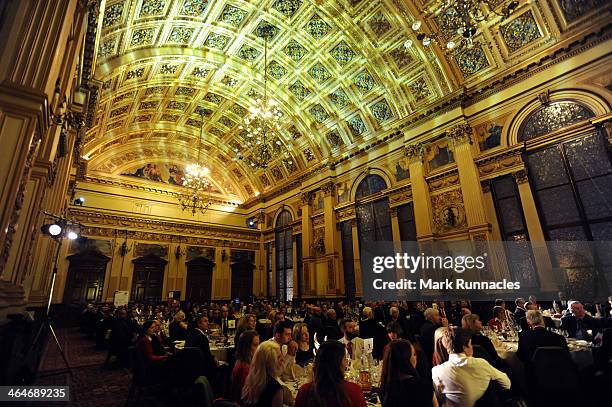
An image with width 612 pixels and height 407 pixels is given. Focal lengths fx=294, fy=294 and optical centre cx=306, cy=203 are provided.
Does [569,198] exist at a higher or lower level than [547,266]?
higher

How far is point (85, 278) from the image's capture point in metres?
14.2

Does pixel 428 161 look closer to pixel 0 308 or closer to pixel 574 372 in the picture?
pixel 574 372

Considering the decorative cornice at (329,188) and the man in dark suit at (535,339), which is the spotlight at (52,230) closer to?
the man in dark suit at (535,339)

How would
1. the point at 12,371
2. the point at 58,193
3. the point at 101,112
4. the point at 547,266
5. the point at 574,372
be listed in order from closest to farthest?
1. the point at 12,371
2. the point at 574,372
3. the point at 58,193
4. the point at 547,266
5. the point at 101,112

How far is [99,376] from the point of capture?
5.57 metres

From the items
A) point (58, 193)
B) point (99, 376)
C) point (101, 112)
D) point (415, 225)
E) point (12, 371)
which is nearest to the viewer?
point (12, 371)

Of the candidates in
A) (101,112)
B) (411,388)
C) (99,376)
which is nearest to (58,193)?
(99,376)

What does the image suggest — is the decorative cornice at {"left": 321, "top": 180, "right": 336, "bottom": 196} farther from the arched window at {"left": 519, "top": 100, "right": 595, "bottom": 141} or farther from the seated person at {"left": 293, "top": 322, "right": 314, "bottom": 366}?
the seated person at {"left": 293, "top": 322, "right": 314, "bottom": 366}

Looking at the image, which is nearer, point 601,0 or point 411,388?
point 411,388

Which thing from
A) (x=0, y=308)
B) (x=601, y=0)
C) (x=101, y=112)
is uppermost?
(x=101, y=112)

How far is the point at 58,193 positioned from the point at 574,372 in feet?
33.1

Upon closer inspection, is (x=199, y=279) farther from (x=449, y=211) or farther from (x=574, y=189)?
(x=574, y=189)

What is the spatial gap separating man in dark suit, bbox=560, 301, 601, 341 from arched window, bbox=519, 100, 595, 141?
19.3 ft

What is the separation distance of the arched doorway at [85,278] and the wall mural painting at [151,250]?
157cm
